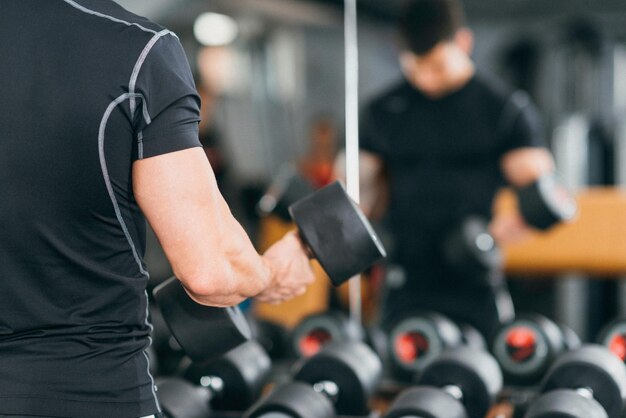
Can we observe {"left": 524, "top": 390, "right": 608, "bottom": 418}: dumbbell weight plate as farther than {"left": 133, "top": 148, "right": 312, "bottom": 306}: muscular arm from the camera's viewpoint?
Yes

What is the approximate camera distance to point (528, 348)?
68.4 inches

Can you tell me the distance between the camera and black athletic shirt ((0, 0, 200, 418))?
897 millimetres

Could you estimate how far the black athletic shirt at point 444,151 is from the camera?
197 cm

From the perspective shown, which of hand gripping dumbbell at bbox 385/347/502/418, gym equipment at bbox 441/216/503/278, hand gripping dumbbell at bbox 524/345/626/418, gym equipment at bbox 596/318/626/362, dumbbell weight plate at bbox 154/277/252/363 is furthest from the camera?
gym equipment at bbox 441/216/503/278

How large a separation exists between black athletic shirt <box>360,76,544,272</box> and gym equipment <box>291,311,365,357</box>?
23 cm

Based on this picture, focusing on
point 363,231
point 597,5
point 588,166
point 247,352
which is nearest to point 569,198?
point 247,352

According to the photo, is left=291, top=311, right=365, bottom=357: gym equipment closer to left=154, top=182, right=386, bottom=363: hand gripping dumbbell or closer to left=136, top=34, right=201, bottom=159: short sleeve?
left=154, top=182, right=386, bottom=363: hand gripping dumbbell

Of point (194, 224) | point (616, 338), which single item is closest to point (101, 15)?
point (194, 224)

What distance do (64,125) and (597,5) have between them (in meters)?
5.78

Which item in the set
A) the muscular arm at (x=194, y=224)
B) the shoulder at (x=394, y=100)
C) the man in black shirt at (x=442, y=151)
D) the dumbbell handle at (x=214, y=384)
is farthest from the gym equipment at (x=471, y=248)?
the muscular arm at (x=194, y=224)

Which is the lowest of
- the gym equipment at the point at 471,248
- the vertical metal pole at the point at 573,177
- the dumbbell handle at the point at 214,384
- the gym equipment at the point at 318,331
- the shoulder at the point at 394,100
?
the vertical metal pole at the point at 573,177

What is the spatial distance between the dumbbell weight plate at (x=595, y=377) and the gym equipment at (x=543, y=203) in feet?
1.78

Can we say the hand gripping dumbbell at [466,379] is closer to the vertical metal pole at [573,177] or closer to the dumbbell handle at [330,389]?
the dumbbell handle at [330,389]

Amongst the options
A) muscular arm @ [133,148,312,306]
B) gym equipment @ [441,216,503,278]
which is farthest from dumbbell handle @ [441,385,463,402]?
muscular arm @ [133,148,312,306]
